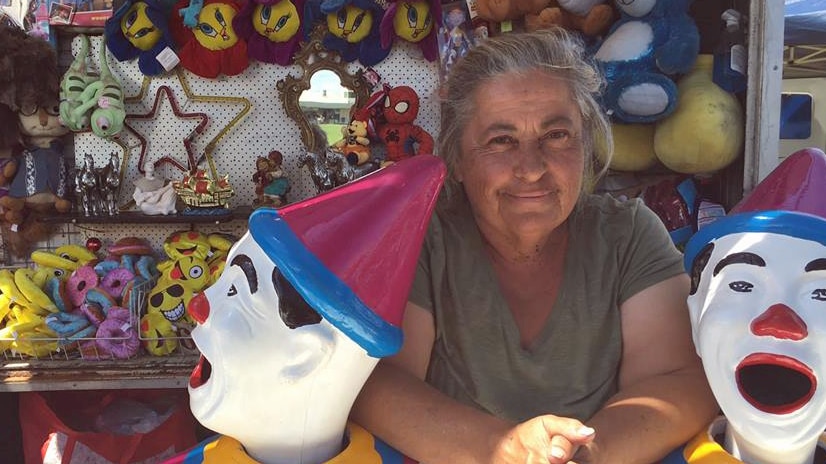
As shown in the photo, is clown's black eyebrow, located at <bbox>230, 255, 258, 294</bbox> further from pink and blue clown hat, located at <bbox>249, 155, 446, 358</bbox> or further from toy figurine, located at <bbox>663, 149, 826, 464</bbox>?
toy figurine, located at <bbox>663, 149, 826, 464</bbox>

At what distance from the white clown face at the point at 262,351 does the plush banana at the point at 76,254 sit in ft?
5.34

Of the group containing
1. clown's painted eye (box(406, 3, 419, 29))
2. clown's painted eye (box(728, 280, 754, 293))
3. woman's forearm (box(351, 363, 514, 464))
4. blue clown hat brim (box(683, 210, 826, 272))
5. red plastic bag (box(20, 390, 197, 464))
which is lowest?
red plastic bag (box(20, 390, 197, 464))

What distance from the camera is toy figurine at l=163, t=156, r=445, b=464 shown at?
2.69 feet

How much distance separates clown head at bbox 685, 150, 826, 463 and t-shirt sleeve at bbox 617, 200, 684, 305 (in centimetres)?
19

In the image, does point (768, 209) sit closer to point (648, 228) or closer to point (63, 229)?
point (648, 228)

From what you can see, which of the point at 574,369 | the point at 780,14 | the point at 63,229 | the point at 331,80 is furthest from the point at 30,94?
the point at 780,14

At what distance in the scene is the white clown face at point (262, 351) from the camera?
822 millimetres

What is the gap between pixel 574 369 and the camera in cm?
108

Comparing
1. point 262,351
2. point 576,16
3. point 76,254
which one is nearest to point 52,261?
point 76,254

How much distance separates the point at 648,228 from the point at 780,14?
3.65ft

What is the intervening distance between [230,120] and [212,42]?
281 mm

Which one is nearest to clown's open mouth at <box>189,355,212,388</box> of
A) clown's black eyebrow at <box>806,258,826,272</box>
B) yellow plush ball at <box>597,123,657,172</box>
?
clown's black eyebrow at <box>806,258,826,272</box>

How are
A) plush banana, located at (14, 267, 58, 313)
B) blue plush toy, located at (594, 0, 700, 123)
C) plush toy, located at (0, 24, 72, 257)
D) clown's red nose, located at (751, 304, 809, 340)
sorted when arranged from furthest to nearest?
plush toy, located at (0, 24, 72, 257)
plush banana, located at (14, 267, 58, 313)
blue plush toy, located at (594, 0, 700, 123)
clown's red nose, located at (751, 304, 809, 340)

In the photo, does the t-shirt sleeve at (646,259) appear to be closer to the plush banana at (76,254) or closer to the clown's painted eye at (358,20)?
the clown's painted eye at (358,20)
